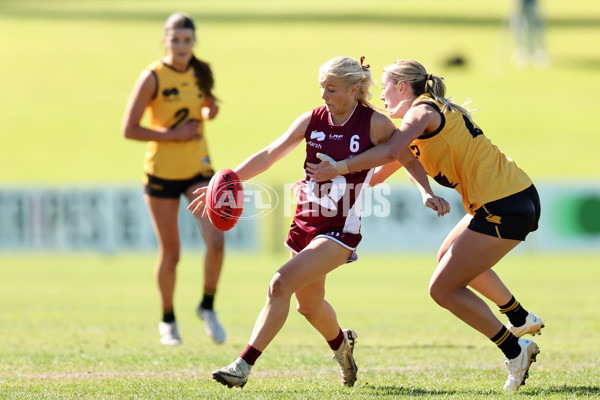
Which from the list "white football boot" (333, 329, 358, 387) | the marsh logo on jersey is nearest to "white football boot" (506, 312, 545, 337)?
"white football boot" (333, 329, 358, 387)

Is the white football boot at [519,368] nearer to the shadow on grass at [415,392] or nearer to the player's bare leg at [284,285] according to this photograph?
the shadow on grass at [415,392]

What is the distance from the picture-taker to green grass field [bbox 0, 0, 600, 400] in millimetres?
6691

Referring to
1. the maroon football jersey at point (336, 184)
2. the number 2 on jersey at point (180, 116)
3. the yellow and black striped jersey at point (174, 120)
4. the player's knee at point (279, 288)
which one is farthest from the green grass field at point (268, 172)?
the number 2 on jersey at point (180, 116)

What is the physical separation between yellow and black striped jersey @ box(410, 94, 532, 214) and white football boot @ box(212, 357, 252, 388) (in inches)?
66.9

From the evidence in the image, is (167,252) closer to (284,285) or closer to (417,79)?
(284,285)

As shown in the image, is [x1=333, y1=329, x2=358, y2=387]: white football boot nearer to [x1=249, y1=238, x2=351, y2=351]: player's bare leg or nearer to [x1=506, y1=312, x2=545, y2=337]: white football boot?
[x1=249, y1=238, x2=351, y2=351]: player's bare leg

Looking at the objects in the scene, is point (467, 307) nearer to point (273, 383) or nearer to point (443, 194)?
point (273, 383)

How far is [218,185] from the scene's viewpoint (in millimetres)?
6086

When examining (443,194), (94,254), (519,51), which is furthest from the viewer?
(519,51)

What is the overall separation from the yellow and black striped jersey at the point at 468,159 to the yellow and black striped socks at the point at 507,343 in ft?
2.54

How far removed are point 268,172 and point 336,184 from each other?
906 inches

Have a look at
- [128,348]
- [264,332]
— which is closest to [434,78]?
[264,332]

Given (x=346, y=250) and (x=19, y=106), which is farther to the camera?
(x=19, y=106)

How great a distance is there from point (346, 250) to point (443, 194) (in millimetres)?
11712
